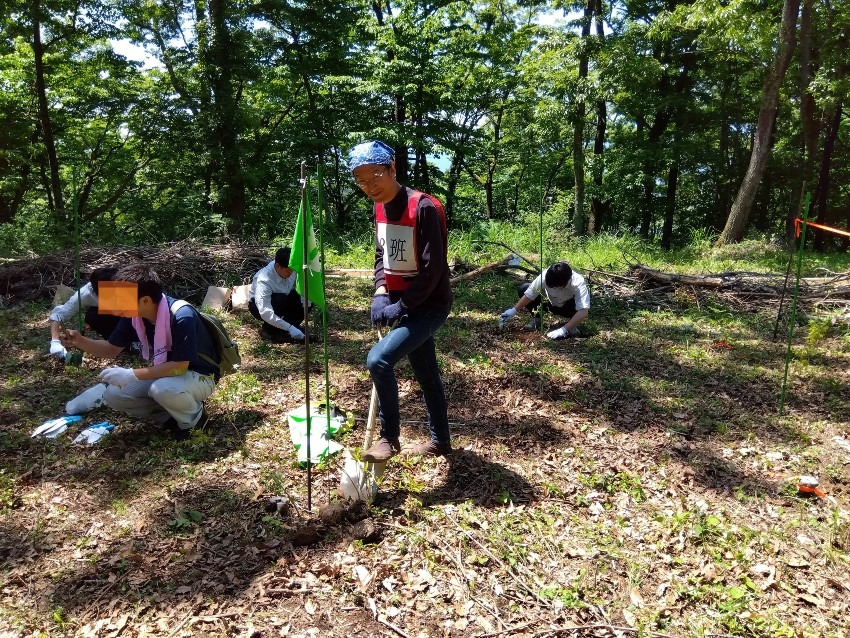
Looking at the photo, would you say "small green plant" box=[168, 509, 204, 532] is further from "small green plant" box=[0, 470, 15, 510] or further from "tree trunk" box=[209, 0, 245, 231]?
"tree trunk" box=[209, 0, 245, 231]

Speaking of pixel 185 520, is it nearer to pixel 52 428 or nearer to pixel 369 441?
pixel 369 441

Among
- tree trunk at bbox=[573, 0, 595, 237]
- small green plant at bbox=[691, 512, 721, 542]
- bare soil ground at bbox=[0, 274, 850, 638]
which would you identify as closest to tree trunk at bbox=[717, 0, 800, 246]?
tree trunk at bbox=[573, 0, 595, 237]

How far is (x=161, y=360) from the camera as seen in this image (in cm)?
324

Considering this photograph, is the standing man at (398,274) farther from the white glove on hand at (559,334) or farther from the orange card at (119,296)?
the white glove on hand at (559,334)

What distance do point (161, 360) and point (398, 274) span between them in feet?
5.58

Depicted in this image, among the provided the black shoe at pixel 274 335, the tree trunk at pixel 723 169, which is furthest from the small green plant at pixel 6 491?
the tree trunk at pixel 723 169

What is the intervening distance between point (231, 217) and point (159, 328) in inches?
358

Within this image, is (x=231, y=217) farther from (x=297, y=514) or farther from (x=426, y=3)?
(x=297, y=514)

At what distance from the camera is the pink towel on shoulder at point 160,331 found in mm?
3152

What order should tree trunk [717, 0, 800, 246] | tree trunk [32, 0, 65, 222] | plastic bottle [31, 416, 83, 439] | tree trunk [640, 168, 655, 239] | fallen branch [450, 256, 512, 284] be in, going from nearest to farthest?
plastic bottle [31, 416, 83, 439] → fallen branch [450, 256, 512, 284] → tree trunk [717, 0, 800, 246] → tree trunk [32, 0, 65, 222] → tree trunk [640, 168, 655, 239]

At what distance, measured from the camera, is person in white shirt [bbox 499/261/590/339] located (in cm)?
541

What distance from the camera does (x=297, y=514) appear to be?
2725 millimetres

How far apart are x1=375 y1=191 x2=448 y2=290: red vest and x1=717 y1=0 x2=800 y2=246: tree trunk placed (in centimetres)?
995

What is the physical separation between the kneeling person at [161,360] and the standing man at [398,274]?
1.36m
